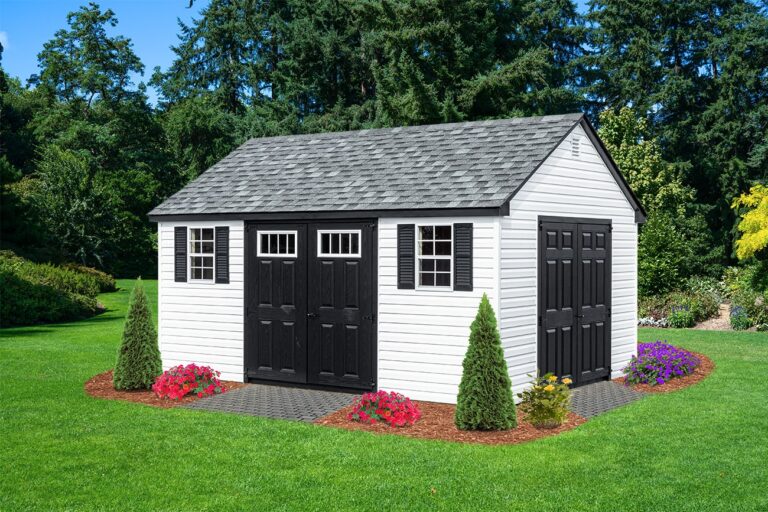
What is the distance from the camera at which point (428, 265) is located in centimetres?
1311

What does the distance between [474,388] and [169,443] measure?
12.4 feet

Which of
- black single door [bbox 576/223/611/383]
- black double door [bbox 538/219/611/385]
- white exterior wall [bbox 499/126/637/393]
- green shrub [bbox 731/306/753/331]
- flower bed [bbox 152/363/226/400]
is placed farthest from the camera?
green shrub [bbox 731/306/753/331]

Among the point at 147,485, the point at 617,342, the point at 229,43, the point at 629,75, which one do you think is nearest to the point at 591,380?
the point at 617,342

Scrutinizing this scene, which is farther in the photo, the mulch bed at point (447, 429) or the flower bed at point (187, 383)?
the flower bed at point (187, 383)

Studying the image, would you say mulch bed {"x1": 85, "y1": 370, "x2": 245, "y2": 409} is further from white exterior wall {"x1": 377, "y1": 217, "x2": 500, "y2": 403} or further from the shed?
white exterior wall {"x1": 377, "y1": 217, "x2": 500, "y2": 403}

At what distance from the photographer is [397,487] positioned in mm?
8383

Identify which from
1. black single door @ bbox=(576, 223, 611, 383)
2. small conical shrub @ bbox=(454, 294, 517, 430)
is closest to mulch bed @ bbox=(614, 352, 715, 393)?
black single door @ bbox=(576, 223, 611, 383)

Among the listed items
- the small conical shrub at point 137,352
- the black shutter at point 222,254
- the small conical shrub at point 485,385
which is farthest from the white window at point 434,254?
the small conical shrub at point 137,352

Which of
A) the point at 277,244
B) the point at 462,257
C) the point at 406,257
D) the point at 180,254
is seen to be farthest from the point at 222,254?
the point at 462,257

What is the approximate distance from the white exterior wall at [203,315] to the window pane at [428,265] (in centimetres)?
342

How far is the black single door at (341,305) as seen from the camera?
13523 mm

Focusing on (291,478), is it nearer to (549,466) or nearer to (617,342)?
(549,466)

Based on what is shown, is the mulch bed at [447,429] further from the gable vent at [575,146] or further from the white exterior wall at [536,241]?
the gable vent at [575,146]

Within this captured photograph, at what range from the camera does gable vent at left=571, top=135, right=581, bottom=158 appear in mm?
14344
